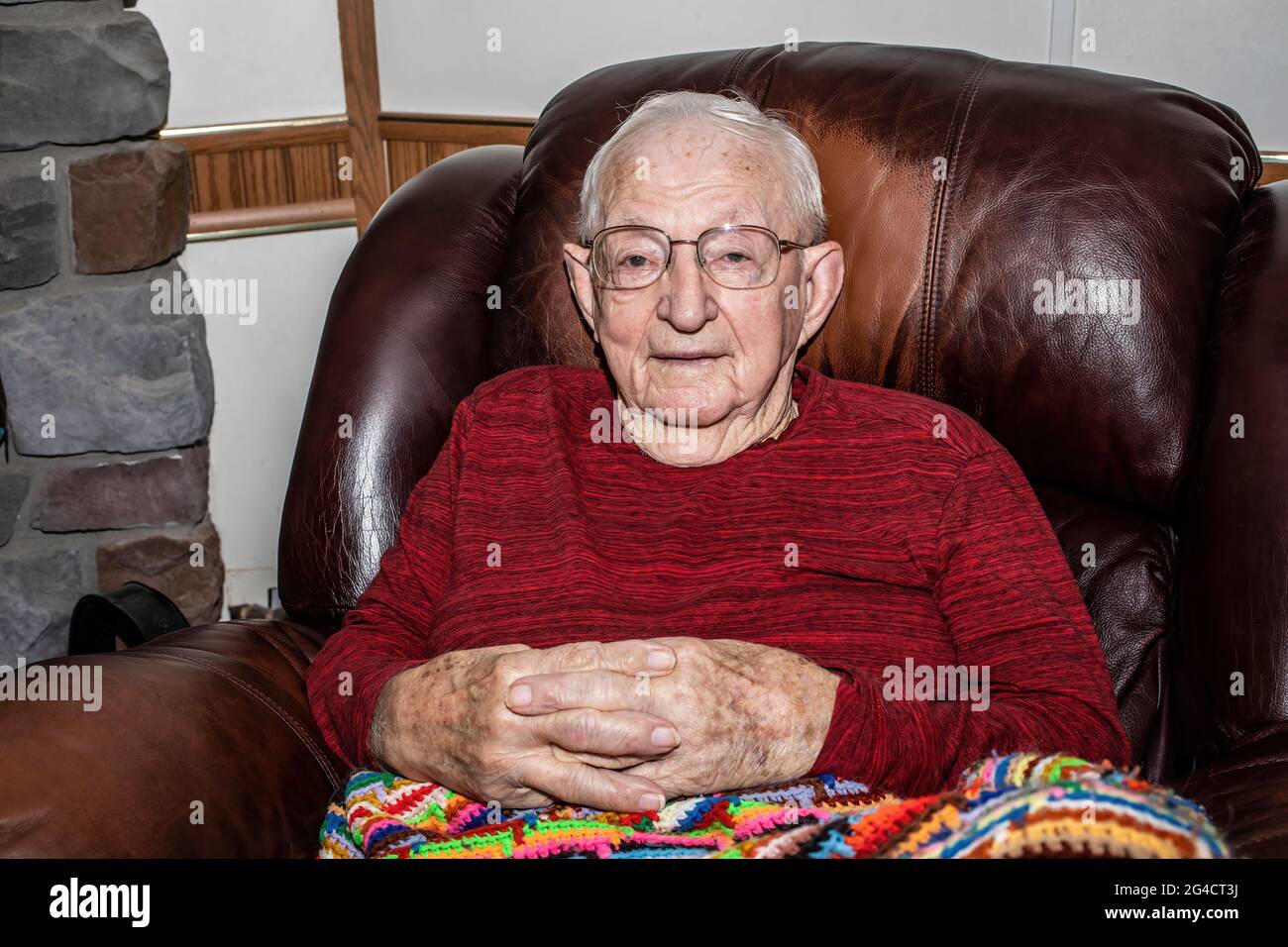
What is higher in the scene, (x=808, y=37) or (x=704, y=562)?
(x=808, y=37)

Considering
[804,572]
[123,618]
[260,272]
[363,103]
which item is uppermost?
[363,103]

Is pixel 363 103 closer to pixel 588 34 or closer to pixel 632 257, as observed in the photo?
pixel 588 34

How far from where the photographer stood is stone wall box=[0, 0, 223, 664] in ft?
6.49

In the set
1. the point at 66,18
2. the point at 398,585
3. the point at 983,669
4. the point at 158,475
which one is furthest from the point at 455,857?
the point at 66,18

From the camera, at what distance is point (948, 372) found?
1354 mm

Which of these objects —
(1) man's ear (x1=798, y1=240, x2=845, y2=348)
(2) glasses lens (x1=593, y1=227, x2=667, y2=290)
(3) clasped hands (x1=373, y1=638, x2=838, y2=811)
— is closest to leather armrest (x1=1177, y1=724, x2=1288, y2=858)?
(3) clasped hands (x1=373, y1=638, x2=838, y2=811)

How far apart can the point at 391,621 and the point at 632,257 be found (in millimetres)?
493

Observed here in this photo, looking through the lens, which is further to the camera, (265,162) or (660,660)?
(265,162)

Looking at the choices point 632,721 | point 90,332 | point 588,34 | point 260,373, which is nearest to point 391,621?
point 632,721

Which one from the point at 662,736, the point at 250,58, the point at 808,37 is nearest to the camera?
the point at 662,736

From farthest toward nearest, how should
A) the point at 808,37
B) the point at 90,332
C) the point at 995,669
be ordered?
the point at 808,37
the point at 90,332
the point at 995,669

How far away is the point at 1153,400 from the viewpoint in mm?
1256

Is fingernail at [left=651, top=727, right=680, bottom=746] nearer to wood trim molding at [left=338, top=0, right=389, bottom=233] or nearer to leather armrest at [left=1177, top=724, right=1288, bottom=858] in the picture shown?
leather armrest at [left=1177, top=724, right=1288, bottom=858]

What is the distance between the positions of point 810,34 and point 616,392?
3.80 ft
